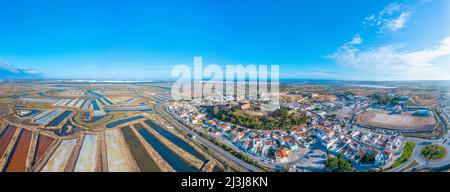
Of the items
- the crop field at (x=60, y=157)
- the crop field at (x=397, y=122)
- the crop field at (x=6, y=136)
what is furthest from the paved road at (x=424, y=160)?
the crop field at (x=6, y=136)

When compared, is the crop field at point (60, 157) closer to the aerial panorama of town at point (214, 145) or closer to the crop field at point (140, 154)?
the aerial panorama of town at point (214, 145)

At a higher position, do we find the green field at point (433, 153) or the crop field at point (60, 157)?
the crop field at point (60, 157)

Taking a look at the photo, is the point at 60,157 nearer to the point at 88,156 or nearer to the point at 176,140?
the point at 88,156

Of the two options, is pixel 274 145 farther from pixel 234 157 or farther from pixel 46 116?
pixel 46 116

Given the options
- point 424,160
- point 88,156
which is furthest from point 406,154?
point 88,156

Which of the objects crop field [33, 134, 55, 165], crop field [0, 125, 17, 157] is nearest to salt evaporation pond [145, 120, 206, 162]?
crop field [33, 134, 55, 165]

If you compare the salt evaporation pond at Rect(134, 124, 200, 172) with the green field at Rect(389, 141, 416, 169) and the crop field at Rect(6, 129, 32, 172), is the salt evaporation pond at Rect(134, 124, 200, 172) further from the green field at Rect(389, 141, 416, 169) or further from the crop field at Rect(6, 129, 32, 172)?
the green field at Rect(389, 141, 416, 169)
